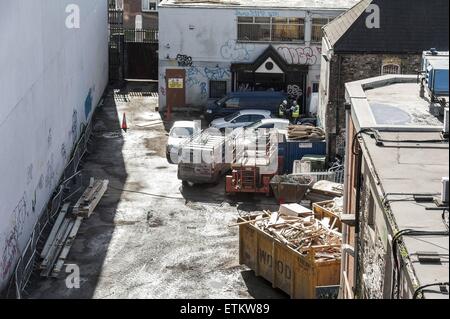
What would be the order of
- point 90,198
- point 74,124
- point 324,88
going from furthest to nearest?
point 324,88 → point 74,124 → point 90,198

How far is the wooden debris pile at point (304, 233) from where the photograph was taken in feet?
82.4

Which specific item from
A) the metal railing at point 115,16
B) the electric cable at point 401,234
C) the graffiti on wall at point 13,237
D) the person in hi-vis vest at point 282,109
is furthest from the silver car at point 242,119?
the electric cable at point 401,234

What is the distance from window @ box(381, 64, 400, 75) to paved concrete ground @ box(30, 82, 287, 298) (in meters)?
8.85

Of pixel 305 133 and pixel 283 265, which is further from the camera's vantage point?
pixel 305 133

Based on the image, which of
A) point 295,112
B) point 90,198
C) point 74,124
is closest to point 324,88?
point 295,112

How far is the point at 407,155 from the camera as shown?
19.5 m

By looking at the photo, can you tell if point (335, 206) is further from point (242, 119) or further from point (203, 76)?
point (203, 76)

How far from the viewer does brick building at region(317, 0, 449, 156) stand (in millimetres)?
38531

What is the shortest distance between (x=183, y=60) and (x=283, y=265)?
2444cm

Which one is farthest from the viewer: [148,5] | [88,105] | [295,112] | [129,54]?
[148,5]

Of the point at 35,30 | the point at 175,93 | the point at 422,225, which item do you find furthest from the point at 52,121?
the point at 422,225

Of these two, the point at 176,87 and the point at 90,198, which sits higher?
the point at 176,87

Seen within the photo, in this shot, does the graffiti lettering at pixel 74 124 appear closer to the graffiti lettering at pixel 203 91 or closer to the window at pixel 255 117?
the window at pixel 255 117

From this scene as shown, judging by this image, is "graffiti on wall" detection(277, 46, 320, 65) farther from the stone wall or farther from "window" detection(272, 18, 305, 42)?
the stone wall
